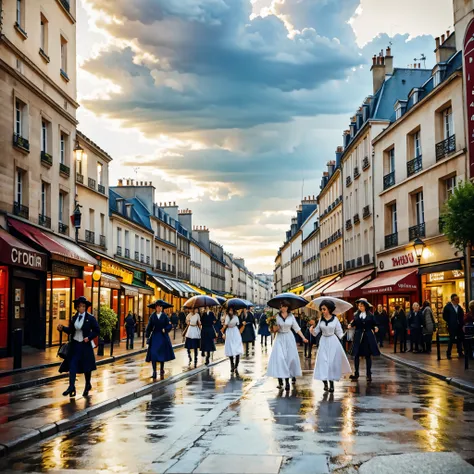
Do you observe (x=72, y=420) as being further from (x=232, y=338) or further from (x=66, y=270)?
(x=66, y=270)

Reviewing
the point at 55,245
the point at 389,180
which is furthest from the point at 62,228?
the point at 389,180

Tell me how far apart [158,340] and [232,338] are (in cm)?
251

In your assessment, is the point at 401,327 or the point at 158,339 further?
the point at 401,327

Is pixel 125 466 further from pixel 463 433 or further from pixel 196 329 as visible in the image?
pixel 196 329

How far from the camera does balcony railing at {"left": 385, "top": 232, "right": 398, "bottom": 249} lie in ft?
102

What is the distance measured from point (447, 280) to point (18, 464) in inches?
839

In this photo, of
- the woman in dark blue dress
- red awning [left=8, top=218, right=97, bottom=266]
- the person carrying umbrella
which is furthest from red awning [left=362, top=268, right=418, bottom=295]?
the person carrying umbrella

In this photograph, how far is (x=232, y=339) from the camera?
17219 millimetres

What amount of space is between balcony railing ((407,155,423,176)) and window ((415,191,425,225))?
976 millimetres

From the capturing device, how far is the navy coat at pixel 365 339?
14.6m

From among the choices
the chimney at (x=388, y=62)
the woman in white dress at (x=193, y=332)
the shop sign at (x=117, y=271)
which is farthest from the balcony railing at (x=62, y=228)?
the chimney at (x=388, y=62)

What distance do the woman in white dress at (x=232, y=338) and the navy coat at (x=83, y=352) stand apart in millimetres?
5642

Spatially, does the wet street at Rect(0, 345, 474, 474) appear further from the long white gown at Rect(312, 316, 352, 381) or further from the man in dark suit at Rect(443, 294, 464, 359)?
the man in dark suit at Rect(443, 294, 464, 359)

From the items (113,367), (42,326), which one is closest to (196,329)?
(113,367)
